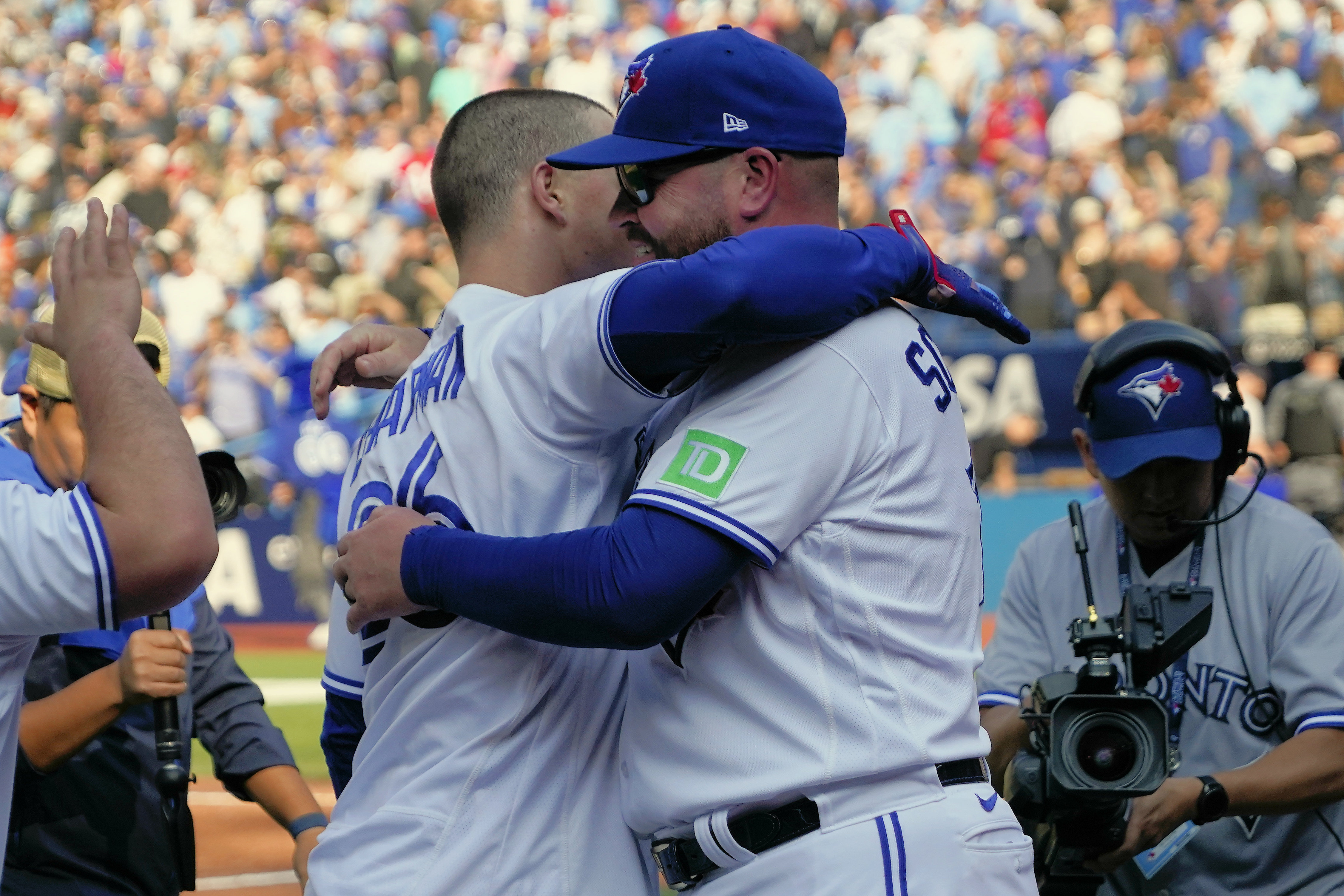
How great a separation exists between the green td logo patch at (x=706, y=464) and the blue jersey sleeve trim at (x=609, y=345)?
113 mm

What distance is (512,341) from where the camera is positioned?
2.11 m

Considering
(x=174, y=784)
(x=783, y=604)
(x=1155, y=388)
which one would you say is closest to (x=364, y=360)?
(x=174, y=784)

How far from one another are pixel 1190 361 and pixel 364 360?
173 cm

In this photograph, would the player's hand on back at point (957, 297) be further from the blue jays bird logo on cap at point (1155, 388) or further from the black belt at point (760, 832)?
the blue jays bird logo on cap at point (1155, 388)

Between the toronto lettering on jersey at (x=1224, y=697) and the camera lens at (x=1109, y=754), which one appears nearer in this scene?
the camera lens at (x=1109, y=754)

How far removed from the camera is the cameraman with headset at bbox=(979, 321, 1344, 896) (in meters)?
2.76

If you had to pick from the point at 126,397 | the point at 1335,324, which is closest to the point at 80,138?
the point at 1335,324

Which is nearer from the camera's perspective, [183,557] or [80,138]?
[183,557]

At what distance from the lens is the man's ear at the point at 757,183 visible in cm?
210

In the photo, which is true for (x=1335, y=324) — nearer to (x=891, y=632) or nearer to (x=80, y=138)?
(x=891, y=632)

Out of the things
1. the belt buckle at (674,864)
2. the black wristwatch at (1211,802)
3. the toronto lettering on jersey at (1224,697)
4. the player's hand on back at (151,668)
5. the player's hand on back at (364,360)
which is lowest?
the player's hand on back at (151,668)

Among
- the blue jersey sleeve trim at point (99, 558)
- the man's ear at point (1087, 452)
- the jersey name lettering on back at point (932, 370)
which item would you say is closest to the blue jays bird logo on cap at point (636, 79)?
the jersey name lettering on back at point (932, 370)

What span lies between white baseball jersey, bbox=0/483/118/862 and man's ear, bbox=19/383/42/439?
1454mm

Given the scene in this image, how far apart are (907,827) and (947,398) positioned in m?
0.61
